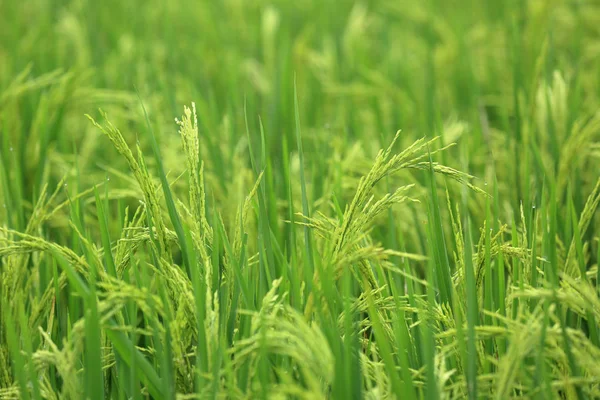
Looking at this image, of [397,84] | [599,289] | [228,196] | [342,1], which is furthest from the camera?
[342,1]

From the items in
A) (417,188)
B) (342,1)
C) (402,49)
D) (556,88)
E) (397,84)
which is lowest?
(417,188)

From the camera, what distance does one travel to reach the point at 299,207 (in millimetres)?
1705

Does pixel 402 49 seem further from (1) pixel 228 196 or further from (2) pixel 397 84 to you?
(1) pixel 228 196

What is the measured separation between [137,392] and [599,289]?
826 mm

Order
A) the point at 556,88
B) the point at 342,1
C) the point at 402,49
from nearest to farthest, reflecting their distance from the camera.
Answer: the point at 556,88, the point at 402,49, the point at 342,1

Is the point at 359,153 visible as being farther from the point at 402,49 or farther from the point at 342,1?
the point at 342,1

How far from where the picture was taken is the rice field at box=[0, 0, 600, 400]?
1.04 metres

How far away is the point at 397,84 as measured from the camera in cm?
268

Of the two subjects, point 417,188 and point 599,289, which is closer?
point 599,289

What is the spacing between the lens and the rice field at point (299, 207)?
104cm

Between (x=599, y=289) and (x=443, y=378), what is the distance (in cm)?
47

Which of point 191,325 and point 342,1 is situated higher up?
point 342,1

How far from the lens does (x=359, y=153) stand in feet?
5.87

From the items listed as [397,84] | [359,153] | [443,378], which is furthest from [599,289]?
[397,84]
